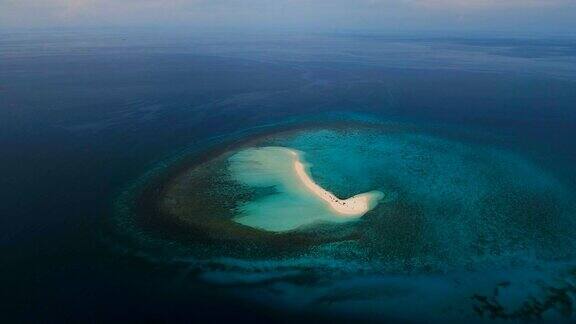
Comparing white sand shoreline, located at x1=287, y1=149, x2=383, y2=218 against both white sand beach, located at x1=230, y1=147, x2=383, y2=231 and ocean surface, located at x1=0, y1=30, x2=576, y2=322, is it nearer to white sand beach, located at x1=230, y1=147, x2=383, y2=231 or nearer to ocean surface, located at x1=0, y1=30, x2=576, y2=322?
white sand beach, located at x1=230, y1=147, x2=383, y2=231

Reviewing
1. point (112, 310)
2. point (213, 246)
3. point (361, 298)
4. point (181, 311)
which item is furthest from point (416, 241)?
point (112, 310)

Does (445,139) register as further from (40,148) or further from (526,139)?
(40,148)

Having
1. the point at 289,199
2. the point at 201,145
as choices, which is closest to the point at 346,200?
the point at 289,199

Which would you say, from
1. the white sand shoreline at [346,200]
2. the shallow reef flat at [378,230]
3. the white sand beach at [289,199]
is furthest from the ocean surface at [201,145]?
the white sand beach at [289,199]

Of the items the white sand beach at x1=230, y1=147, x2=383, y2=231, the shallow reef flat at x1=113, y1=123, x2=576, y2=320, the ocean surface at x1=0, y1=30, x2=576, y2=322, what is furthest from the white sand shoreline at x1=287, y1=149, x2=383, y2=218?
the ocean surface at x1=0, y1=30, x2=576, y2=322

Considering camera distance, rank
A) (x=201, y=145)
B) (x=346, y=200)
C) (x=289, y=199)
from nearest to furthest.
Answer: (x=346, y=200) → (x=289, y=199) → (x=201, y=145)

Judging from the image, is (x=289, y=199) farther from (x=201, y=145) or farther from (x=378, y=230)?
(x=201, y=145)

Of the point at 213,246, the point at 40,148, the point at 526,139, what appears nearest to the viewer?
the point at 213,246
